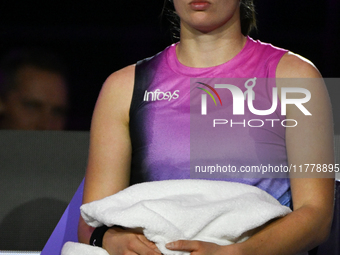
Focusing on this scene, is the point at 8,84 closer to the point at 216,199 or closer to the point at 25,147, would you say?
the point at 25,147

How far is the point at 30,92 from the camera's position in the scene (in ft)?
6.97

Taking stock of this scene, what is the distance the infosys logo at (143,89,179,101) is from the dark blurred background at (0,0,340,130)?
33.0 inches

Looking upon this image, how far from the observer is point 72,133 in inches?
A: 72.7

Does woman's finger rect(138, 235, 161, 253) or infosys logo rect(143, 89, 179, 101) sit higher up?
infosys logo rect(143, 89, 179, 101)

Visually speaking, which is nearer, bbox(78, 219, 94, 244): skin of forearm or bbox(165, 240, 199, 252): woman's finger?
bbox(165, 240, 199, 252): woman's finger

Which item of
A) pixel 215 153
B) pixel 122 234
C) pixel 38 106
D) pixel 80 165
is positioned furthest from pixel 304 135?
pixel 38 106

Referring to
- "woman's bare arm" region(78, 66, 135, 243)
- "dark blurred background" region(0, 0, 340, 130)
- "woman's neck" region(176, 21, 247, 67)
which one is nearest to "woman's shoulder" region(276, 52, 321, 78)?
"woman's neck" region(176, 21, 247, 67)

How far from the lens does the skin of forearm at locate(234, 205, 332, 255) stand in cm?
72

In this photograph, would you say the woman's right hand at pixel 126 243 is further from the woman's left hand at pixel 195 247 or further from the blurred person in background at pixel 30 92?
the blurred person in background at pixel 30 92

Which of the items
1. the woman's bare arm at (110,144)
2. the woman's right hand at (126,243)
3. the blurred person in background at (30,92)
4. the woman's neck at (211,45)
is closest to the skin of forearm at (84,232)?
the woman's bare arm at (110,144)

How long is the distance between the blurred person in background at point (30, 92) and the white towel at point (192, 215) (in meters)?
1.44

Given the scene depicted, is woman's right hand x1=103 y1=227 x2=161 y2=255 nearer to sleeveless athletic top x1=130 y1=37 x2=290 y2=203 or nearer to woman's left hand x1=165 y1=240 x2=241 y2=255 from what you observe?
woman's left hand x1=165 y1=240 x2=241 y2=255

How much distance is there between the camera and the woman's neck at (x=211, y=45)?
960 millimetres

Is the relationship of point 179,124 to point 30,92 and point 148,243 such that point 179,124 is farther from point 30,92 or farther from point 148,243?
point 30,92
